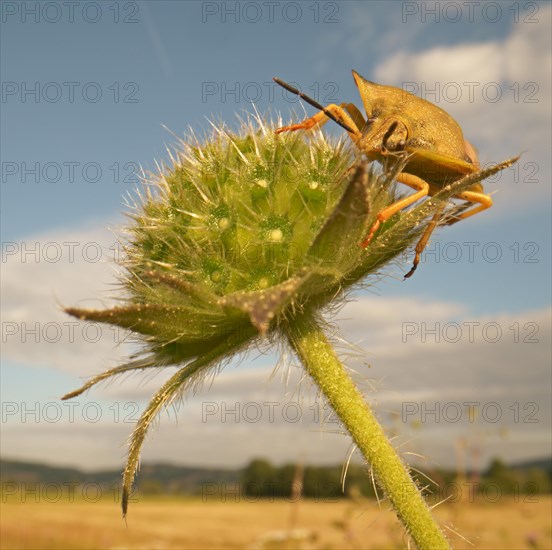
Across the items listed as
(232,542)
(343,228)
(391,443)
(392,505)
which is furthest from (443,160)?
(232,542)

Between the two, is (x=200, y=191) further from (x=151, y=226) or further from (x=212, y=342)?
(x=212, y=342)

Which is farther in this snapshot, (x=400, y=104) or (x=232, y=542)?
(x=232, y=542)

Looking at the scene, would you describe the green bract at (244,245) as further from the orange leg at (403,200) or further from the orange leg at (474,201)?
the orange leg at (474,201)

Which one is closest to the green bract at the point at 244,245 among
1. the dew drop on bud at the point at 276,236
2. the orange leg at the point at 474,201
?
the dew drop on bud at the point at 276,236

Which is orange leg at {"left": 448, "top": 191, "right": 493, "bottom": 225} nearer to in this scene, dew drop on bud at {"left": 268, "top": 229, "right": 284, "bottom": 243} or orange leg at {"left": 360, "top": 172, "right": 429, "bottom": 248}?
orange leg at {"left": 360, "top": 172, "right": 429, "bottom": 248}

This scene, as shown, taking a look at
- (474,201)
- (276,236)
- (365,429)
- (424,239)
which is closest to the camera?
(365,429)

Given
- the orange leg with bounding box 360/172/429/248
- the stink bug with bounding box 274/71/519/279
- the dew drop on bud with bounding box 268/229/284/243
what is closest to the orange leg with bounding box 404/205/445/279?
the stink bug with bounding box 274/71/519/279

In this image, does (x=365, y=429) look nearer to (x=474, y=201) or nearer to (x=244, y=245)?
(x=244, y=245)

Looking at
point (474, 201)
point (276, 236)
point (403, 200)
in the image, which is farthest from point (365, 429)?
point (474, 201)
